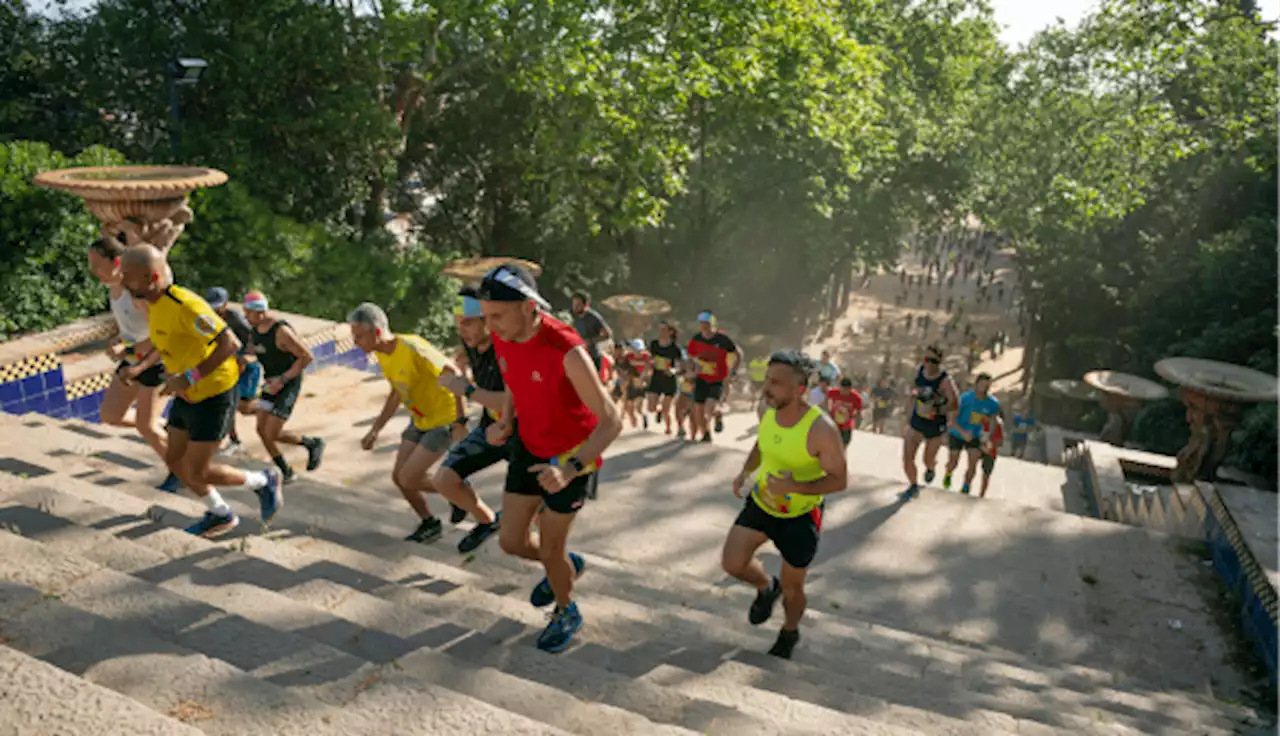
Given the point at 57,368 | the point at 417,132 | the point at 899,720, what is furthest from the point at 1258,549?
the point at 417,132

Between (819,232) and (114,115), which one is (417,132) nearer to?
(114,115)

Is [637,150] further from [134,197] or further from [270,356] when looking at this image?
[270,356]

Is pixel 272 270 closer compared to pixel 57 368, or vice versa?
pixel 57 368

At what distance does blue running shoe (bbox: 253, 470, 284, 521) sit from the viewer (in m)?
5.29

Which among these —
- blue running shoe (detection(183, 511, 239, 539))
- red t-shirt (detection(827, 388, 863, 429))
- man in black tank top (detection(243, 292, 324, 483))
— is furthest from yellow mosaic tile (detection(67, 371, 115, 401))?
red t-shirt (detection(827, 388, 863, 429))

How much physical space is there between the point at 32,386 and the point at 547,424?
699 cm

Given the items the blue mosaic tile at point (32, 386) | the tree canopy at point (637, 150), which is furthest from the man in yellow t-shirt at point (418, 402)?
the tree canopy at point (637, 150)

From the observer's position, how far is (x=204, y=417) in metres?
4.91

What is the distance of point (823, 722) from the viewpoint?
10.7ft

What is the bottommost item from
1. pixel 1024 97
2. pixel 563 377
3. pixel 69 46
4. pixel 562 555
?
pixel 562 555

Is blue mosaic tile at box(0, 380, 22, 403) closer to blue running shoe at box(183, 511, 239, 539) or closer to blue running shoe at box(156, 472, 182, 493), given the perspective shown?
blue running shoe at box(156, 472, 182, 493)

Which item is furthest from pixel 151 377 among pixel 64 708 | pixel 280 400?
pixel 64 708

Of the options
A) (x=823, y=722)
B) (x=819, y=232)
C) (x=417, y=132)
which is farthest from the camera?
(x=819, y=232)

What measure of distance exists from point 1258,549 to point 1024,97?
32.7m
